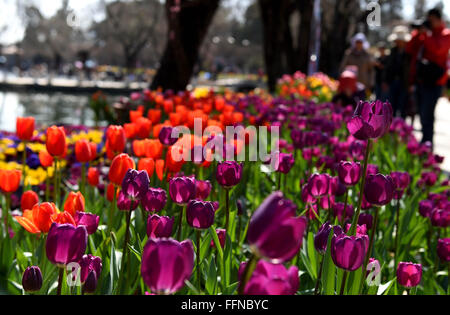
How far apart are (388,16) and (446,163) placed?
50.5 meters

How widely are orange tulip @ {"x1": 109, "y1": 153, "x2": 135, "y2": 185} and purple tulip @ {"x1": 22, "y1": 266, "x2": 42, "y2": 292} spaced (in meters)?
0.42

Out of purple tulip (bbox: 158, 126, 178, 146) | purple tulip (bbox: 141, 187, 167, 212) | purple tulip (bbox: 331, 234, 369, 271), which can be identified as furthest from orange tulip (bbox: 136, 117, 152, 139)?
purple tulip (bbox: 331, 234, 369, 271)

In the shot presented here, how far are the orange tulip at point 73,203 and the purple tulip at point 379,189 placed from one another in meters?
0.73

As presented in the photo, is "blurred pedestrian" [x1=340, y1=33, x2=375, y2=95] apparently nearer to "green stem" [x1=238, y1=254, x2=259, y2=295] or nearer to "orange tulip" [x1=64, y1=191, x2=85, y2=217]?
"orange tulip" [x1=64, y1=191, x2=85, y2=217]

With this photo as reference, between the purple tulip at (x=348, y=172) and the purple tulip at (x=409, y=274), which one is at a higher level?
the purple tulip at (x=348, y=172)

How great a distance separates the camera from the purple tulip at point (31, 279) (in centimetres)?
128

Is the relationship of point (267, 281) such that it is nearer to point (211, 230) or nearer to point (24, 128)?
point (211, 230)

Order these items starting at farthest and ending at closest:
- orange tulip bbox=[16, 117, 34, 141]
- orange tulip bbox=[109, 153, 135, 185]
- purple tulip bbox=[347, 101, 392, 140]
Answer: orange tulip bbox=[16, 117, 34, 141] → orange tulip bbox=[109, 153, 135, 185] → purple tulip bbox=[347, 101, 392, 140]

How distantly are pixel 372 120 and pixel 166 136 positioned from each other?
118cm

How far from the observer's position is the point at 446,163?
708 centimetres

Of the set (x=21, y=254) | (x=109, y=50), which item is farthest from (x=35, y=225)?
(x=109, y=50)

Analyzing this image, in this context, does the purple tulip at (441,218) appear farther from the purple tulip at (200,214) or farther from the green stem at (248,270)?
the green stem at (248,270)

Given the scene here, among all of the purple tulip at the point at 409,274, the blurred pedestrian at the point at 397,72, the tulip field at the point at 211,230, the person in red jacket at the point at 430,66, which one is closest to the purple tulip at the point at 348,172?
the tulip field at the point at 211,230

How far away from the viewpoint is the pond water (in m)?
14.2
